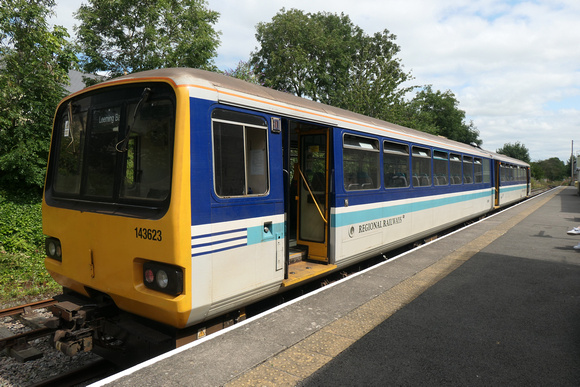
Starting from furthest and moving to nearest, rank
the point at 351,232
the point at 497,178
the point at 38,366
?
1. the point at 497,178
2. the point at 351,232
3. the point at 38,366

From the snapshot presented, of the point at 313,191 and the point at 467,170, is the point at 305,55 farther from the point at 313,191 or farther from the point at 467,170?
the point at 313,191

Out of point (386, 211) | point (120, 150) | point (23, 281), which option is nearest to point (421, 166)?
point (386, 211)

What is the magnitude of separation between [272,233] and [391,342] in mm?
1727

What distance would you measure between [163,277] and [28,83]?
8.41 meters

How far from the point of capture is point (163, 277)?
3477 millimetres

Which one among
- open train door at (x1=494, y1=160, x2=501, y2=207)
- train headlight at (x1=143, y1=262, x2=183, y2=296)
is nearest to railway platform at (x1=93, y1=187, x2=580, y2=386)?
train headlight at (x1=143, y1=262, x2=183, y2=296)

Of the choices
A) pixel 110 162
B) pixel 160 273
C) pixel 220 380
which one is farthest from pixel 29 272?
pixel 220 380

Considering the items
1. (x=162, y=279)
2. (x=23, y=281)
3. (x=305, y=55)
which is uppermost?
(x=305, y=55)

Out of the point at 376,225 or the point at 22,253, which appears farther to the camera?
the point at 22,253

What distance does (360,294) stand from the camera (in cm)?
524

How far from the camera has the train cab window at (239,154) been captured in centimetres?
387

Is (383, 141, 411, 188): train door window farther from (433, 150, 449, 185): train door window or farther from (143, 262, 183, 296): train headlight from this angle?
(143, 262, 183, 296): train headlight

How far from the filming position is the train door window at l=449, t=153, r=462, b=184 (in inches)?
428

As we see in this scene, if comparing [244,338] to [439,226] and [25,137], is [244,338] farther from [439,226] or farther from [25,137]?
[25,137]
